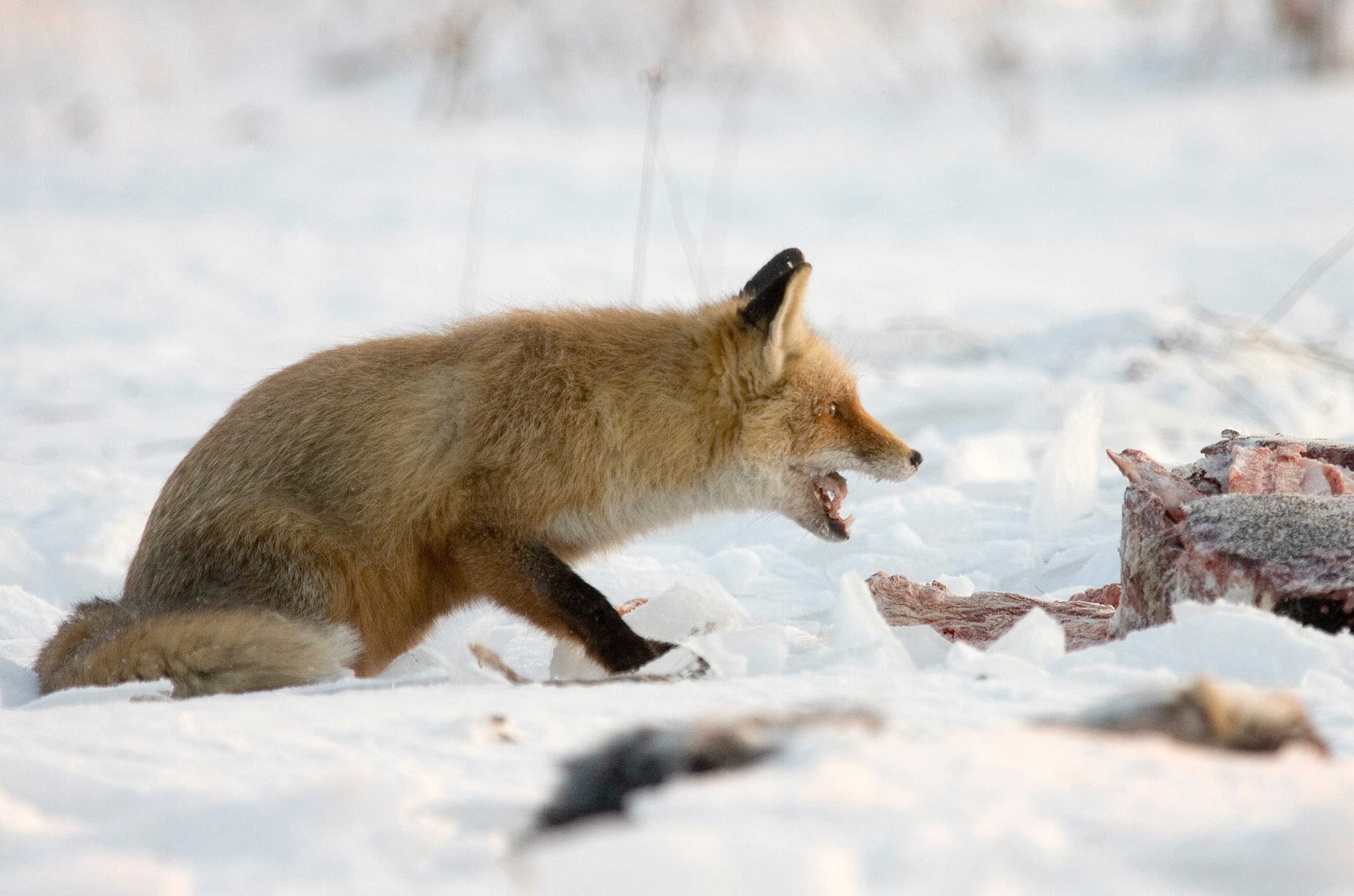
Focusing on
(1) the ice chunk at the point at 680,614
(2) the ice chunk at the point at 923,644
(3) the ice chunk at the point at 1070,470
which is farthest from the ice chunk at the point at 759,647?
(3) the ice chunk at the point at 1070,470

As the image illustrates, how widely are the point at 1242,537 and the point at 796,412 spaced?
1491 mm

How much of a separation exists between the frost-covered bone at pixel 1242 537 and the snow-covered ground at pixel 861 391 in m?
0.24

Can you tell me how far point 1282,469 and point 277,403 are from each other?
9.26 ft

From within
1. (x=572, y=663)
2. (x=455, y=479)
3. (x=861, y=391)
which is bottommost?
(x=572, y=663)

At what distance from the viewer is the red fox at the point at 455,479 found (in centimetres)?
343

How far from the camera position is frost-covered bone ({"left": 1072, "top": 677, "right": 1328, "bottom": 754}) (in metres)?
1.93

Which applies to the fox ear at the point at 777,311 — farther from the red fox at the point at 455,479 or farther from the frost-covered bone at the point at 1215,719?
the frost-covered bone at the point at 1215,719

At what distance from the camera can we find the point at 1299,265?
998 cm

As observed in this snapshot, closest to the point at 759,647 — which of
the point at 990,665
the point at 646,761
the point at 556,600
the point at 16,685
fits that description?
the point at 990,665

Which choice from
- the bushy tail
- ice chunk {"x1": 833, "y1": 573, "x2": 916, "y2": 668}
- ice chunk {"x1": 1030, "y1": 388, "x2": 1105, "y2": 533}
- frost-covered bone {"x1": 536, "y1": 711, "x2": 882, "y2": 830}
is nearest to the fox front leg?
the bushy tail

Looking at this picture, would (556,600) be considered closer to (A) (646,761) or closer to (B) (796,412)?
(B) (796,412)

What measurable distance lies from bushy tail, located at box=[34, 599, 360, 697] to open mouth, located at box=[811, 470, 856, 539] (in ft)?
5.49

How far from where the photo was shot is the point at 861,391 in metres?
7.37

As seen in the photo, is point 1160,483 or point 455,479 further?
point 455,479
